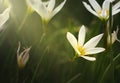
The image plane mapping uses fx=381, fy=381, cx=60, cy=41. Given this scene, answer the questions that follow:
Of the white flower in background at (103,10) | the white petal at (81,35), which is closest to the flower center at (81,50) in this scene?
the white petal at (81,35)

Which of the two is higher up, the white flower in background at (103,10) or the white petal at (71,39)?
the white petal at (71,39)

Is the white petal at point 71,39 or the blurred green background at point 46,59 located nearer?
the white petal at point 71,39

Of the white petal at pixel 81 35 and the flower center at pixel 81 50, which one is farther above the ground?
the white petal at pixel 81 35

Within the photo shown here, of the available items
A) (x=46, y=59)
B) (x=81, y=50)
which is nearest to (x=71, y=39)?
(x=81, y=50)

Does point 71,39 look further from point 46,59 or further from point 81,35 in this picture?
point 46,59

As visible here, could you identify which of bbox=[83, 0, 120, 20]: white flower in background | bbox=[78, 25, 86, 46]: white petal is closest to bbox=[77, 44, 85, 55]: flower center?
bbox=[78, 25, 86, 46]: white petal

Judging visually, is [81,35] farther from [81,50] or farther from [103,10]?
[103,10]

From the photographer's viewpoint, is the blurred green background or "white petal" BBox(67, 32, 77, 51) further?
the blurred green background

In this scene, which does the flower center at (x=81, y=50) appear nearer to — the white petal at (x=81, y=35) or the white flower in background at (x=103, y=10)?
the white petal at (x=81, y=35)

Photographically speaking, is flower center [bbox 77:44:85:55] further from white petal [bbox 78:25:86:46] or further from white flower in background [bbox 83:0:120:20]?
white flower in background [bbox 83:0:120:20]

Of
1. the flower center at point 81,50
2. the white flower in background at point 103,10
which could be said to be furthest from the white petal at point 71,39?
the white flower in background at point 103,10

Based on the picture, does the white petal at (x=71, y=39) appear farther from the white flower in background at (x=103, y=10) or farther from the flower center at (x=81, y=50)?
the white flower in background at (x=103, y=10)

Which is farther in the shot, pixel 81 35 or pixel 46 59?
pixel 46 59
